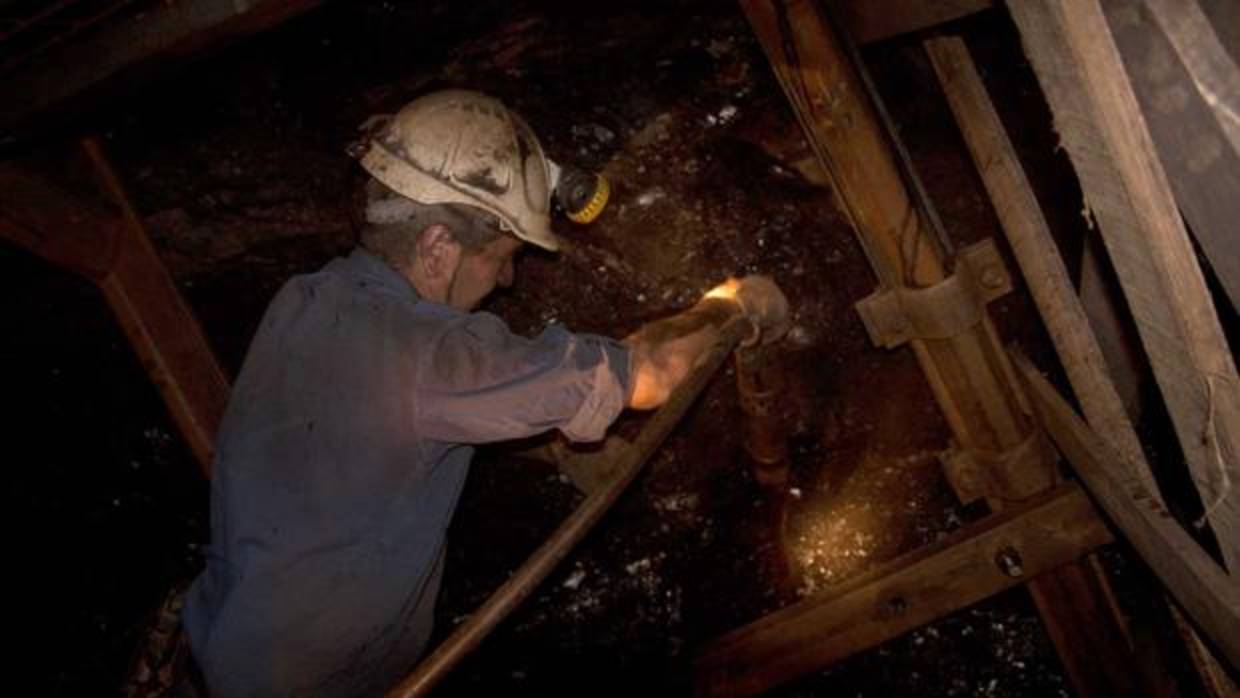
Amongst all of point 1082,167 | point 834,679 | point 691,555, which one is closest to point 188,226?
point 691,555

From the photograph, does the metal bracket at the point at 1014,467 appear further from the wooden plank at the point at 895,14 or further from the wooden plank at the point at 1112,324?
the wooden plank at the point at 895,14

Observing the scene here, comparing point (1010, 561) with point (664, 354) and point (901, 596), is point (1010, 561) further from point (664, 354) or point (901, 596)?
point (664, 354)

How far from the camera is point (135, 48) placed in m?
1.95

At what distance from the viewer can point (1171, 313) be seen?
1.18 metres

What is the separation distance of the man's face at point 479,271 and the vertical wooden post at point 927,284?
3.21ft

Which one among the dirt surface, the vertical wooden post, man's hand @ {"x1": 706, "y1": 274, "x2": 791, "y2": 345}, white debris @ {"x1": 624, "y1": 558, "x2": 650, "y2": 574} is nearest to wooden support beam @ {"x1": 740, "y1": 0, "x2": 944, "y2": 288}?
the vertical wooden post

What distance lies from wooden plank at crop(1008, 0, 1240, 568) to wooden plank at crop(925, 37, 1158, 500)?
3.47 ft

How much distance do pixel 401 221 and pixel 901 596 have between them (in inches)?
79.5

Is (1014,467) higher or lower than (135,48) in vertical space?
lower

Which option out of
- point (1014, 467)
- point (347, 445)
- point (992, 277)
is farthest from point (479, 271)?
point (1014, 467)

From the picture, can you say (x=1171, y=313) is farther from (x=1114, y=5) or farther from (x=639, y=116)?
(x=639, y=116)

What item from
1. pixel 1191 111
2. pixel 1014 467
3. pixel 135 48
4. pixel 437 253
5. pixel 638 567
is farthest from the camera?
pixel 638 567

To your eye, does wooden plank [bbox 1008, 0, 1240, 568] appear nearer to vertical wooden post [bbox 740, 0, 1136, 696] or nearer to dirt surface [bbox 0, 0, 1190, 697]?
vertical wooden post [bbox 740, 0, 1136, 696]

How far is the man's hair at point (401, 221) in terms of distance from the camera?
239 centimetres
